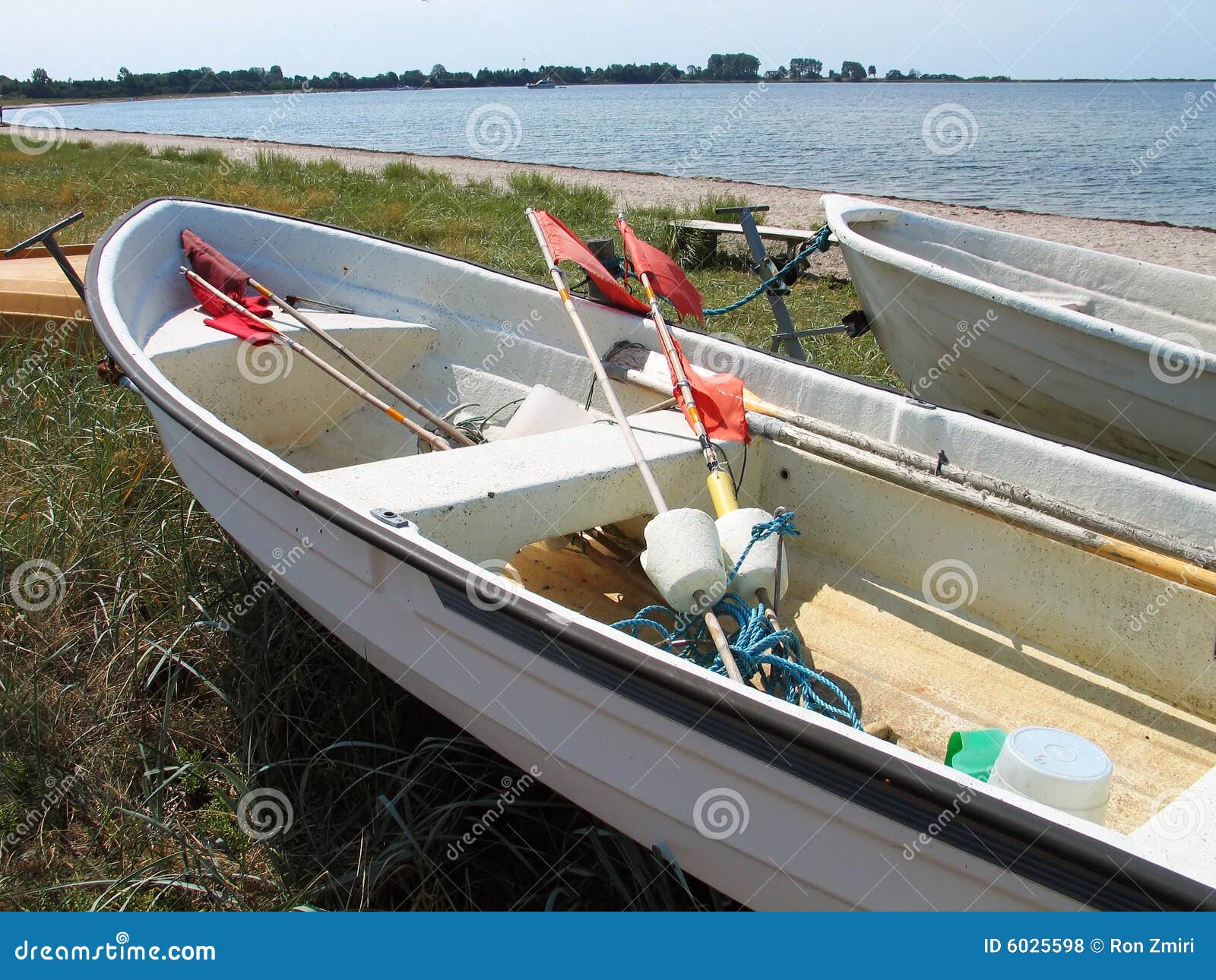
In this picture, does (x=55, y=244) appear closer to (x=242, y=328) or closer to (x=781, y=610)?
(x=242, y=328)

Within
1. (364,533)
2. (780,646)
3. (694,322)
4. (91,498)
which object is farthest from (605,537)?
(694,322)

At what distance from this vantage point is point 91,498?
3.98 meters

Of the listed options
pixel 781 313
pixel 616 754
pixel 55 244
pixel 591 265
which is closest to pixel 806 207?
pixel 781 313

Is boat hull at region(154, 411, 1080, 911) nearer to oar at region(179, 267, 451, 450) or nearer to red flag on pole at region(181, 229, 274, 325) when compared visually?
oar at region(179, 267, 451, 450)

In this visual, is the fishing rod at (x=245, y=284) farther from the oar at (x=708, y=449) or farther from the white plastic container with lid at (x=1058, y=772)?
the white plastic container with lid at (x=1058, y=772)

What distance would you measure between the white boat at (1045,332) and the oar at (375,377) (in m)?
2.28

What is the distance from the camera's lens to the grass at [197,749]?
2529 millimetres

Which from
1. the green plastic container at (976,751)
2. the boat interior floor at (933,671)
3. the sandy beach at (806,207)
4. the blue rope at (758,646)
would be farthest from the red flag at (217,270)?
the sandy beach at (806,207)

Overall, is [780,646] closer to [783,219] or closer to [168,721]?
[168,721]

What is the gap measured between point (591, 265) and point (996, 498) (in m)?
2.02

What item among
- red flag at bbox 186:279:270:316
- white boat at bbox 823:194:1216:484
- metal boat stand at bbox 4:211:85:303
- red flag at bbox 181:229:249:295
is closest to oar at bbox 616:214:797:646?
white boat at bbox 823:194:1216:484

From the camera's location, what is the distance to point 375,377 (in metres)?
3.83

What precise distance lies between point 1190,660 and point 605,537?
6.18 ft

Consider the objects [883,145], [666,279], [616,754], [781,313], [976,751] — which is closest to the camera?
[616,754]
